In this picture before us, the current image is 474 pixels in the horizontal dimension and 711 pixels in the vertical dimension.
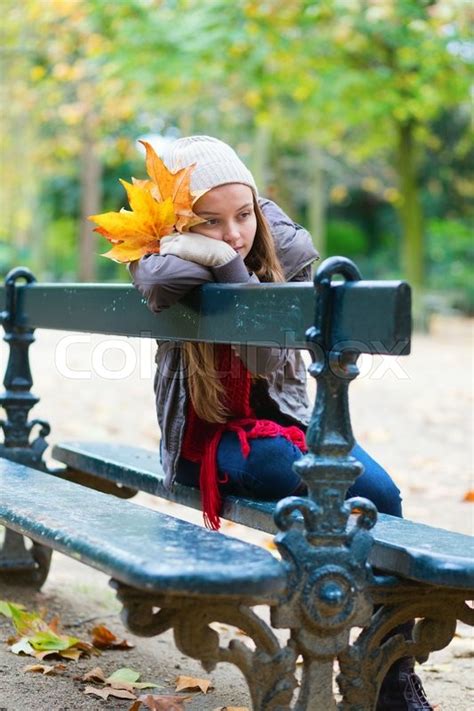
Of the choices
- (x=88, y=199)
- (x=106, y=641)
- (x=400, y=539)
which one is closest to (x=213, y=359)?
(x=400, y=539)

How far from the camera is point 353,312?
7.47ft

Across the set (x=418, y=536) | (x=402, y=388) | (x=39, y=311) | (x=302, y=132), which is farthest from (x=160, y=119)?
(x=418, y=536)

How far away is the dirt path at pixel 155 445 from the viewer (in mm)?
3237

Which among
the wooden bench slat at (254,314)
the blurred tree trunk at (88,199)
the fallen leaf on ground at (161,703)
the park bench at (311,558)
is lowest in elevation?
the fallen leaf on ground at (161,703)

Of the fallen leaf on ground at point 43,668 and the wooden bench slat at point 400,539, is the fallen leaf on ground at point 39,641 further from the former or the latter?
the wooden bench slat at point 400,539

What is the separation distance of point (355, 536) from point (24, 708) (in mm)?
1149

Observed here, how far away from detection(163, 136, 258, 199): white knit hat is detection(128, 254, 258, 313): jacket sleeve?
22 cm

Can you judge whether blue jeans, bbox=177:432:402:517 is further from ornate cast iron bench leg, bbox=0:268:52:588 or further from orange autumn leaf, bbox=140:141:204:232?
ornate cast iron bench leg, bbox=0:268:52:588

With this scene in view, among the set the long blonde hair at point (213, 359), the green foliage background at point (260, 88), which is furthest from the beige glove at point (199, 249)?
the green foliage background at point (260, 88)

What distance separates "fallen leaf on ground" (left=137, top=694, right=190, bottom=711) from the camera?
9.58ft

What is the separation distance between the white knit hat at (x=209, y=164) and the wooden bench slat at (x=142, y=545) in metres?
0.88

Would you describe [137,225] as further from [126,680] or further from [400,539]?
[126,680]

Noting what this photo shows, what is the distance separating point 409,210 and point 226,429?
20.7 m

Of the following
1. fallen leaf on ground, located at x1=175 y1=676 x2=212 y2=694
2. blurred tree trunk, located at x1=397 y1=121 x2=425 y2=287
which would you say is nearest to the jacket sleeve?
fallen leaf on ground, located at x1=175 y1=676 x2=212 y2=694
